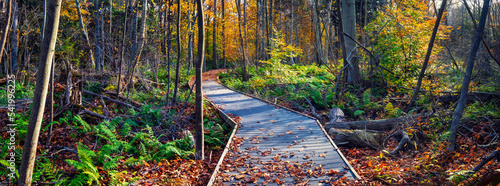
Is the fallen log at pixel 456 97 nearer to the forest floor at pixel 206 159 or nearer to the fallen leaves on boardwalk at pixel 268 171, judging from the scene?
the forest floor at pixel 206 159

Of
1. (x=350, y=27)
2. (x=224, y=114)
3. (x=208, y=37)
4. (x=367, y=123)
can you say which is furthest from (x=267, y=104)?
(x=208, y=37)

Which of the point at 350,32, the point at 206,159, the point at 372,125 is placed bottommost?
the point at 206,159

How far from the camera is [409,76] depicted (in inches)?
409

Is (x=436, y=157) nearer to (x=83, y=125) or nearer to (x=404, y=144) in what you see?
(x=404, y=144)

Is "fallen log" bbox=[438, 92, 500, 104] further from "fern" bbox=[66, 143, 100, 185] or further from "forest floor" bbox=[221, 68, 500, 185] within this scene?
"fern" bbox=[66, 143, 100, 185]

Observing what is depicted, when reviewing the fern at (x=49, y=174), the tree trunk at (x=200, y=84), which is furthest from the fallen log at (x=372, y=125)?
the fern at (x=49, y=174)

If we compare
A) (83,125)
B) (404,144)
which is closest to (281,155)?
(404,144)

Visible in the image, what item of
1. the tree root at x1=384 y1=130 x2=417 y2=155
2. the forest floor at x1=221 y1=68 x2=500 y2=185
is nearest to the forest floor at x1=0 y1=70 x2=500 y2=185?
the forest floor at x1=221 y1=68 x2=500 y2=185

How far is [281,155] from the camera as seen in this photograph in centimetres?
547

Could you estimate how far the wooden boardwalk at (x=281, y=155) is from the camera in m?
4.47

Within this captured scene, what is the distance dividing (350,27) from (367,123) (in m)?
5.42

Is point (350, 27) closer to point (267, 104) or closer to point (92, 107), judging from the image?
point (267, 104)

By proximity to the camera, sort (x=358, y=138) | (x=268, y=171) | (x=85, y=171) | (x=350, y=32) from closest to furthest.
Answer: (x=85, y=171), (x=268, y=171), (x=358, y=138), (x=350, y=32)

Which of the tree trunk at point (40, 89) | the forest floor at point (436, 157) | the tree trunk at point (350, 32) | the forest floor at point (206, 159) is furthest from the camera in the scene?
the tree trunk at point (350, 32)
